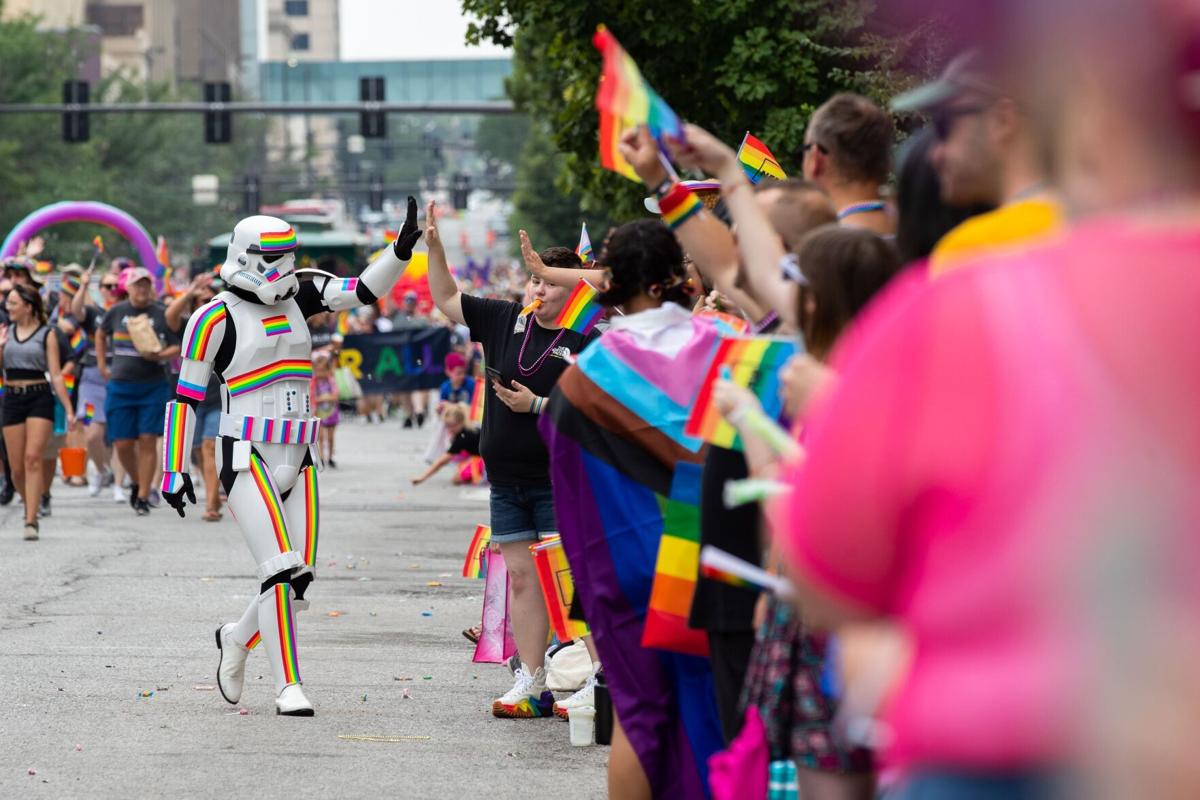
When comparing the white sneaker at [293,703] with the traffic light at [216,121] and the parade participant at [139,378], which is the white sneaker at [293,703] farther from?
the traffic light at [216,121]

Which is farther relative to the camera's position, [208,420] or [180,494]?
[208,420]

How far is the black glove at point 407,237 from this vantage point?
8.78m

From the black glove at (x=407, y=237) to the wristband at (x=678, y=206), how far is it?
422 centimetres

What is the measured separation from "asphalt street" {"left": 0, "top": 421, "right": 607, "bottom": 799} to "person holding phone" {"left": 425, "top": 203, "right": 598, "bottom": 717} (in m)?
0.23

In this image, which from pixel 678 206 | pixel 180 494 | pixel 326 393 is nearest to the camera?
pixel 678 206

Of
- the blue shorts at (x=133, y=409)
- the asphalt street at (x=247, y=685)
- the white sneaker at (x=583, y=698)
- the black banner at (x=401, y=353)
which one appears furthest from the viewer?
the black banner at (x=401, y=353)

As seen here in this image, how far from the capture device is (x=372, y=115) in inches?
1470

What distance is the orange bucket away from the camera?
19.4 metres

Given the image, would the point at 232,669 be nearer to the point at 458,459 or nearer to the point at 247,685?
the point at 247,685

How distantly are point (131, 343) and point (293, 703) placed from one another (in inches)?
390


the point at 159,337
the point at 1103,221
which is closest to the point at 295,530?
the point at 1103,221

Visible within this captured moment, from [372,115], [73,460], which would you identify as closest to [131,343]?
[73,460]

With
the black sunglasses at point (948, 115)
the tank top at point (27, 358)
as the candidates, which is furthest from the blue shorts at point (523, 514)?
the tank top at point (27, 358)

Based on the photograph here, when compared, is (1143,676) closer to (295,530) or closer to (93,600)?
(295,530)
